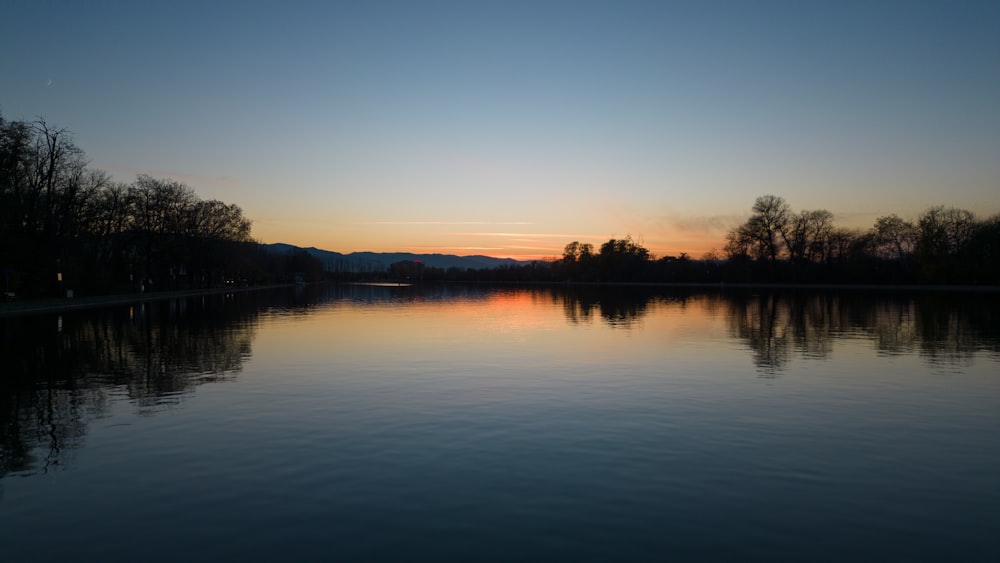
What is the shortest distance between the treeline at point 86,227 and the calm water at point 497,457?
31443 millimetres

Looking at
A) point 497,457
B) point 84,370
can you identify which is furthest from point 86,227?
point 497,457

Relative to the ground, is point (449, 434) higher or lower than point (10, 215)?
lower

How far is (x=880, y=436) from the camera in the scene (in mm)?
11047

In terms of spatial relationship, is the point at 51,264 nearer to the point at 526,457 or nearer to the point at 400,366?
the point at 400,366

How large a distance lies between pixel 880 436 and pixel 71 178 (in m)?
62.7

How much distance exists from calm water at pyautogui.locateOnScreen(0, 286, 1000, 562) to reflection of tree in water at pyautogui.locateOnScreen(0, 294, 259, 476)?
0.36 feet

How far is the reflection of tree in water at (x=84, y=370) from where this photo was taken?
10719mm

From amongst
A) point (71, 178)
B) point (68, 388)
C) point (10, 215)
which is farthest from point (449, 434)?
point (71, 178)

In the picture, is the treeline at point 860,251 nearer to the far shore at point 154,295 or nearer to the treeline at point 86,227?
the far shore at point 154,295

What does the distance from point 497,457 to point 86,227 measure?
61.1m

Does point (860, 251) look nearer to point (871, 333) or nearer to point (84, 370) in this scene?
point (871, 333)

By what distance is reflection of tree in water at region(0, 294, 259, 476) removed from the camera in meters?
10.7

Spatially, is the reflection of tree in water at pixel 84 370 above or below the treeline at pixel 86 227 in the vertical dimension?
below

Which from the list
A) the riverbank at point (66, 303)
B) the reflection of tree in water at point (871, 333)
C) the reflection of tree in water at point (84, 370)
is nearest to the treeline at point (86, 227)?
the riverbank at point (66, 303)
